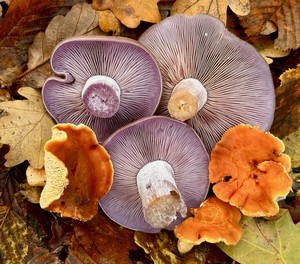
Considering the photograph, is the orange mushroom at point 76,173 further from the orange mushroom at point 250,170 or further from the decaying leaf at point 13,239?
the orange mushroom at point 250,170

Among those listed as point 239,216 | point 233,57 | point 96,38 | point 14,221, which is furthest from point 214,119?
point 14,221

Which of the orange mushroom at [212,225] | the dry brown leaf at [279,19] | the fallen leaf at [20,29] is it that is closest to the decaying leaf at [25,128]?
the fallen leaf at [20,29]

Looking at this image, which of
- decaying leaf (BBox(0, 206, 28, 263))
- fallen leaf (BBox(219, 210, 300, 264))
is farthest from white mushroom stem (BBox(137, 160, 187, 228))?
decaying leaf (BBox(0, 206, 28, 263))

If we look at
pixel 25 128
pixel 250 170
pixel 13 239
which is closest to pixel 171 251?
pixel 250 170

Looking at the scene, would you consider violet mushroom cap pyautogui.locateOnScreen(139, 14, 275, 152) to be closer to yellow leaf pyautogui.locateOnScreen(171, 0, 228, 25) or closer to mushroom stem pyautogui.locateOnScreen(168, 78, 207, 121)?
mushroom stem pyautogui.locateOnScreen(168, 78, 207, 121)

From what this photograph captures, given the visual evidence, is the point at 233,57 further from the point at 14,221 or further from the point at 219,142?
the point at 14,221

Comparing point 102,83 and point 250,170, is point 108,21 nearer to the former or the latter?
point 102,83
